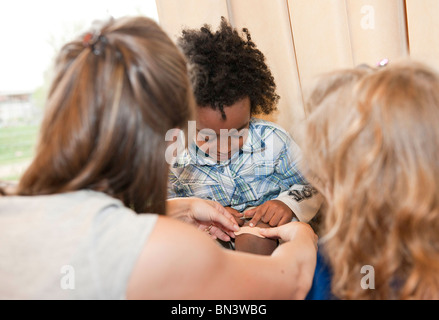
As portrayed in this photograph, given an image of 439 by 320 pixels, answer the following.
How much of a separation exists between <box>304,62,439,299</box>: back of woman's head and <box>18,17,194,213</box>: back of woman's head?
0.23 meters

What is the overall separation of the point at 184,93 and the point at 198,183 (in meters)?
0.59

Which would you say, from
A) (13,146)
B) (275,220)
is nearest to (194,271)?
(275,220)

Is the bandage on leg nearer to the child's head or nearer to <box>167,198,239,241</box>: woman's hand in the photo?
<box>167,198,239,241</box>: woman's hand

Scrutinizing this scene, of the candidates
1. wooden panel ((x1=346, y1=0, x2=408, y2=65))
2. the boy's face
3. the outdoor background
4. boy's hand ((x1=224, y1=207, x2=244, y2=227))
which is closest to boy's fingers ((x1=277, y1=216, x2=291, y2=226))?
boy's hand ((x1=224, y1=207, x2=244, y2=227))

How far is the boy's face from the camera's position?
105cm

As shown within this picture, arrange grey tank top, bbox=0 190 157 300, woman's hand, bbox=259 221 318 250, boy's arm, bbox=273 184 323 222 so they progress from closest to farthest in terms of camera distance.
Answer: grey tank top, bbox=0 190 157 300, woman's hand, bbox=259 221 318 250, boy's arm, bbox=273 184 323 222

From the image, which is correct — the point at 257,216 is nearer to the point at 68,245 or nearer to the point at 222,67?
the point at 222,67

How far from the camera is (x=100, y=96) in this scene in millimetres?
547

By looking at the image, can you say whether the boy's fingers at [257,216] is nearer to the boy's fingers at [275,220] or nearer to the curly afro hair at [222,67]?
the boy's fingers at [275,220]

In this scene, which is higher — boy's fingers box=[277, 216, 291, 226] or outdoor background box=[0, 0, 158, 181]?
outdoor background box=[0, 0, 158, 181]

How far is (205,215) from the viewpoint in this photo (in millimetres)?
964

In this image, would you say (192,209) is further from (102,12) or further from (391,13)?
(391,13)

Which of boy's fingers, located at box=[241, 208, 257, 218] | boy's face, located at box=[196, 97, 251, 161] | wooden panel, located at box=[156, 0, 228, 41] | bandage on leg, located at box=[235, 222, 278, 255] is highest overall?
wooden panel, located at box=[156, 0, 228, 41]

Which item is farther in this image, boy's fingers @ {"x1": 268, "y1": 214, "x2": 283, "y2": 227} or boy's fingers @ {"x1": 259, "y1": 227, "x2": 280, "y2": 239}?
boy's fingers @ {"x1": 268, "y1": 214, "x2": 283, "y2": 227}
